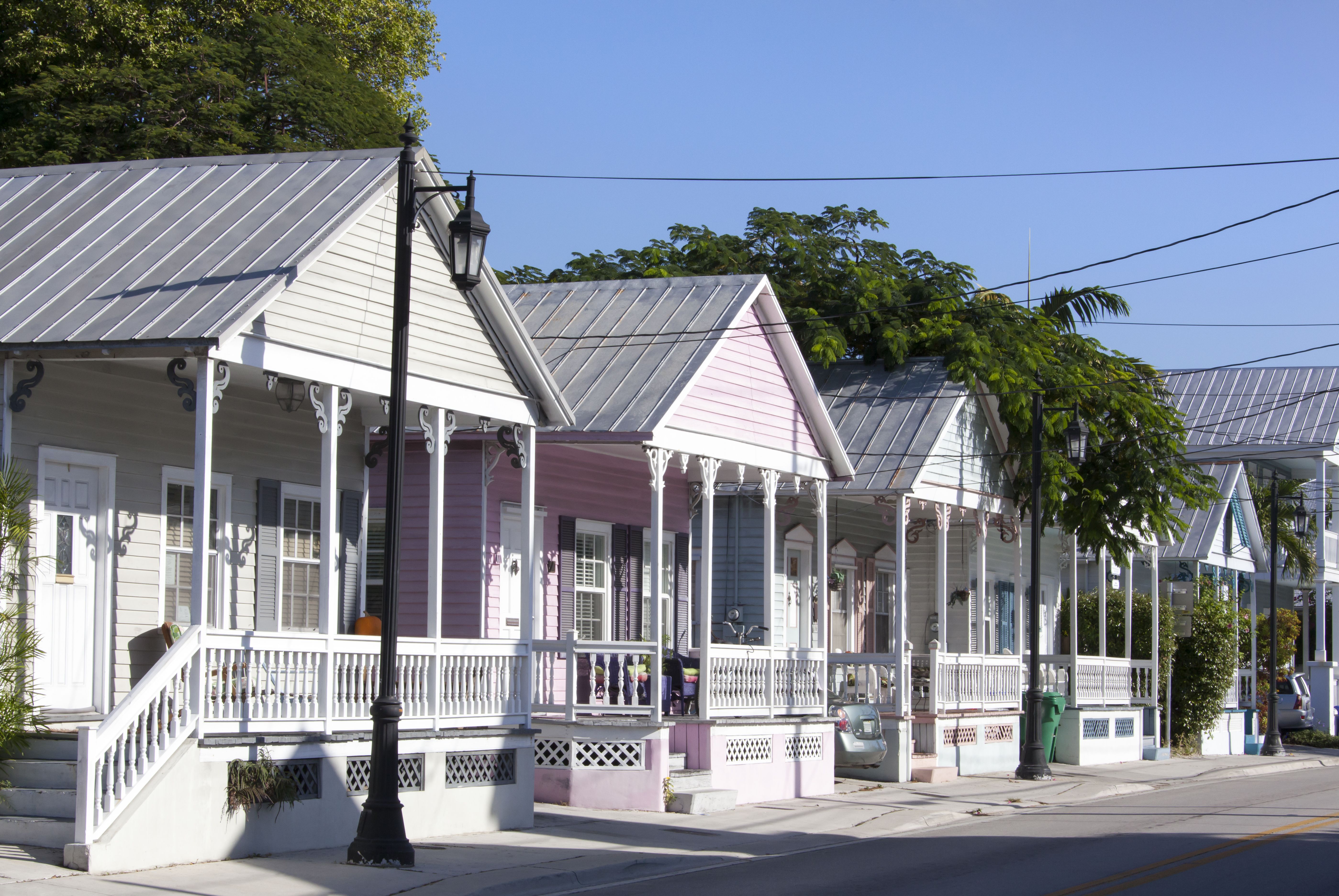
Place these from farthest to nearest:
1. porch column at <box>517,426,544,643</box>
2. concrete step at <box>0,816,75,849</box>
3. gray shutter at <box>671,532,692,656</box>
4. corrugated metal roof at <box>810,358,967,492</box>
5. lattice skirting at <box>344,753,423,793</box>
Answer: corrugated metal roof at <box>810,358,967,492</box> → gray shutter at <box>671,532,692,656</box> → porch column at <box>517,426,544,643</box> → lattice skirting at <box>344,753,423,793</box> → concrete step at <box>0,816,75,849</box>

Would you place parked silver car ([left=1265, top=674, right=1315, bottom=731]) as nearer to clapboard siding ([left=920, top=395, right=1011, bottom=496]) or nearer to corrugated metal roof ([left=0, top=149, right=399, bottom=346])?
clapboard siding ([left=920, top=395, right=1011, bottom=496])

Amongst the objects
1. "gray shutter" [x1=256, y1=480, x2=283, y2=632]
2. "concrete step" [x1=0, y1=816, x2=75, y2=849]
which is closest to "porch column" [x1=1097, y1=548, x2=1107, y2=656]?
"gray shutter" [x1=256, y1=480, x2=283, y2=632]

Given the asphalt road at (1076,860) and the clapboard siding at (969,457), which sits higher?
the clapboard siding at (969,457)

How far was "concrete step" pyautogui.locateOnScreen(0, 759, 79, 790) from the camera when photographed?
12.3m

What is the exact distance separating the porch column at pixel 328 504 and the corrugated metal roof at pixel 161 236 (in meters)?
1.39

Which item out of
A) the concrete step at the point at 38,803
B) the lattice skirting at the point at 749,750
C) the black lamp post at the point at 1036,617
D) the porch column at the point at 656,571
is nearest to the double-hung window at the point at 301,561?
the porch column at the point at 656,571

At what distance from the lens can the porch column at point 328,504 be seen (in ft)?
46.1

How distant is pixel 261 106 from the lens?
3272cm

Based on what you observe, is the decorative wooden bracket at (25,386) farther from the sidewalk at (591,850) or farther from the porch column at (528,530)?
the porch column at (528,530)

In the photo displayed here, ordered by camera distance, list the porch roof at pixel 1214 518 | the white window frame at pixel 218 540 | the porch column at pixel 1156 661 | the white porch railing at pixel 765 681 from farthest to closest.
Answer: the porch roof at pixel 1214 518, the porch column at pixel 1156 661, the white porch railing at pixel 765 681, the white window frame at pixel 218 540

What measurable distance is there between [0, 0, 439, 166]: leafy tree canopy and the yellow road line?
2289cm

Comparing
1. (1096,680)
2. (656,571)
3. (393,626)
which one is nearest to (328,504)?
(393,626)

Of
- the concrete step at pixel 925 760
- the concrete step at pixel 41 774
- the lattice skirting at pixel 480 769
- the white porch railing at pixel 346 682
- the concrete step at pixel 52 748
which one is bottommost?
the concrete step at pixel 925 760

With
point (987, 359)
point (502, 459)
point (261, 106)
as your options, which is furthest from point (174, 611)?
point (261, 106)
